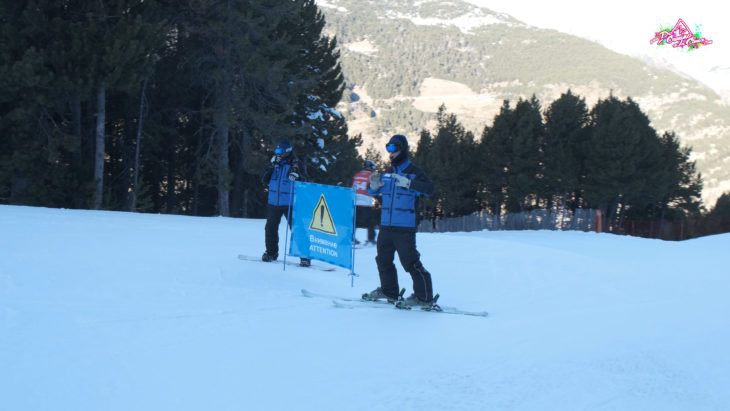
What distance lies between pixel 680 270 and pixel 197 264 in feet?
31.5

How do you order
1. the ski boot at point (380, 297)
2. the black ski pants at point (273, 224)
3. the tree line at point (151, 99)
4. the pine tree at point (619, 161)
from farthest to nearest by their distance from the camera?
the pine tree at point (619, 161) → the tree line at point (151, 99) → the black ski pants at point (273, 224) → the ski boot at point (380, 297)

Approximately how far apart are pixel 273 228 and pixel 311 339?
3985mm

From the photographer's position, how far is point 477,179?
52.6m

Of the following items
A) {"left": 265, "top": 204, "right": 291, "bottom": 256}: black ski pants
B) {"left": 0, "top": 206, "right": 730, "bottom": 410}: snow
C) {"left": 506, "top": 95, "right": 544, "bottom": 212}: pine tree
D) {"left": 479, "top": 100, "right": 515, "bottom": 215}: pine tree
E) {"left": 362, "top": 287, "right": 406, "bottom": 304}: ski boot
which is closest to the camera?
{"left": 0, "top": 206, "right": 730, "bottom": 410}: snow

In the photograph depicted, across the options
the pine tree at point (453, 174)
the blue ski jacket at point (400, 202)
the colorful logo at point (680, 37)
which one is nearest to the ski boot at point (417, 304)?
the blue ski jacket at point (400, 202)

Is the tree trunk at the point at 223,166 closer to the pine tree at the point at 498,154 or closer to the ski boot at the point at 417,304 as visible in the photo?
the ski boot at the point at 417,304

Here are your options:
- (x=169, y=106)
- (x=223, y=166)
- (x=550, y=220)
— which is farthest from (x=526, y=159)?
(x=169, y=106)

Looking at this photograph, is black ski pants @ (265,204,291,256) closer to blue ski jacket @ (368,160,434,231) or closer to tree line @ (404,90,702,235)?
blue ski jacket @ (368,160,434,231)

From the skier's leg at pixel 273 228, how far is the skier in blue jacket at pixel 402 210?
2.71 meters

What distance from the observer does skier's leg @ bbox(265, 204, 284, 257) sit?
823 centimetres

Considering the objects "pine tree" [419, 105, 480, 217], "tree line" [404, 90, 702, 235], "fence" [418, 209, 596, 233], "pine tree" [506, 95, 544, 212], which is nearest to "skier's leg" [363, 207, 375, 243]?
"fence" [418, 209, 596, 233]

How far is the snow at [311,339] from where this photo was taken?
3.34 metres

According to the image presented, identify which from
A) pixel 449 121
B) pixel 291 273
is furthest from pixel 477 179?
pixel 291 273

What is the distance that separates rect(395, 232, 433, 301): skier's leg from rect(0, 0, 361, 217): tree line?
15.0 metres
